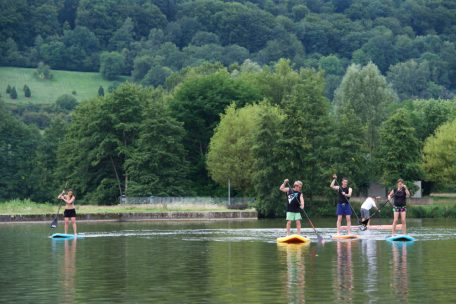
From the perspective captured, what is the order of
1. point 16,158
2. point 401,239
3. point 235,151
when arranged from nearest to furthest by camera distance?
point 401,239, point 235,151, point 16,158

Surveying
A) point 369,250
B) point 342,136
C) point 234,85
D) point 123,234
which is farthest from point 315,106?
point 369,250

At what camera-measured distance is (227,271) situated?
29.9 metres

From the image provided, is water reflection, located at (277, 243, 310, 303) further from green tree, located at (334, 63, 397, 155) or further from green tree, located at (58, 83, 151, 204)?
green tree, located at (334, 63, 397, 155)

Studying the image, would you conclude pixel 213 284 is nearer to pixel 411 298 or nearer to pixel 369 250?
pixel 411 298

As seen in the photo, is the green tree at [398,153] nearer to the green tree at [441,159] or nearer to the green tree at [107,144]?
the green tree at [441,159]

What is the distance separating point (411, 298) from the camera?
23422 millimetres

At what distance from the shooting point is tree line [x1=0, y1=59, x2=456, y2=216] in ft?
297

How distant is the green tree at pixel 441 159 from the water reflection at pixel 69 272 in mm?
64394

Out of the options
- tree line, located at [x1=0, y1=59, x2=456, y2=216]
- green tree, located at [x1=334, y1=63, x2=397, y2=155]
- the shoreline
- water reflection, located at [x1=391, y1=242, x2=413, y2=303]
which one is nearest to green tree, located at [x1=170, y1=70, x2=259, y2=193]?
tree line, located at [x1=0, y1=59, x2=456, y2=216]

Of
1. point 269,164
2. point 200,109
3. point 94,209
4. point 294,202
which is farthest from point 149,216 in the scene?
point 294,202

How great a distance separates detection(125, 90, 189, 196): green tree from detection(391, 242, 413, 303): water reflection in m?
59.5

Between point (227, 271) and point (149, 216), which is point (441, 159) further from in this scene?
point (227, 271)

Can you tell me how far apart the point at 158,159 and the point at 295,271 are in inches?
2742

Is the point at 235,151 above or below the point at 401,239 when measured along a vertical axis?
Answer: above
